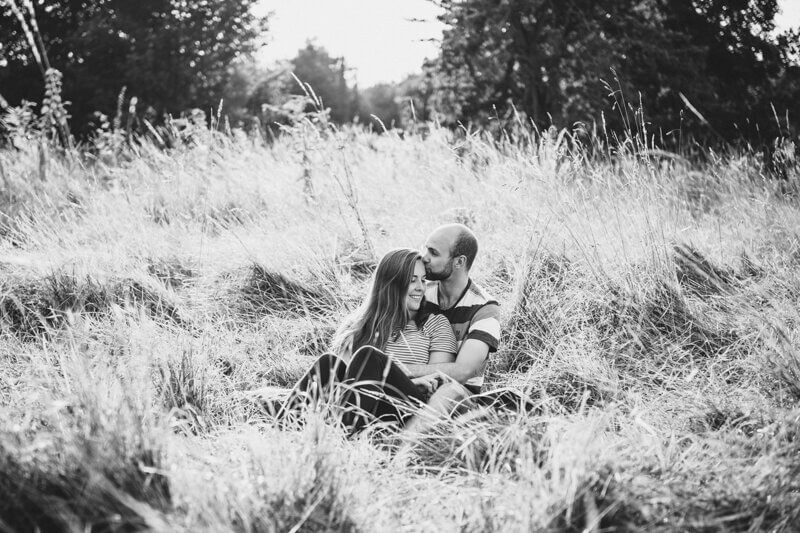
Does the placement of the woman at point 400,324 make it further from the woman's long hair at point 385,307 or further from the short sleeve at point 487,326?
the short sleeve at point 487,326

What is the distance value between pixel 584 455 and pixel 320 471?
2.72 ft

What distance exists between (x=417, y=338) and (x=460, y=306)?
0.30 m

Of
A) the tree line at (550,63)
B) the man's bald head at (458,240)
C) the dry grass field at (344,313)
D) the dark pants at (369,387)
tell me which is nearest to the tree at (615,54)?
the tree line at (550,63)

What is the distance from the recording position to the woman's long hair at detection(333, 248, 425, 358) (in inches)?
122

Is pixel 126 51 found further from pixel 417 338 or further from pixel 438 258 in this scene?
pixel 417 338

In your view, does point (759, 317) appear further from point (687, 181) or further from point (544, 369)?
point (687, 181)

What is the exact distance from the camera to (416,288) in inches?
123

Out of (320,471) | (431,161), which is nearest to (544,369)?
(320,471)

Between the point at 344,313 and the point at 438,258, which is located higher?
the point at 438,258

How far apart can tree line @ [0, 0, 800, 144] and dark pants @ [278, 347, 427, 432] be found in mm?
5557

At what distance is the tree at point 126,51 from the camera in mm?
14711

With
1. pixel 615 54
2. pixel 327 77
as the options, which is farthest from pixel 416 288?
pixel 327 77

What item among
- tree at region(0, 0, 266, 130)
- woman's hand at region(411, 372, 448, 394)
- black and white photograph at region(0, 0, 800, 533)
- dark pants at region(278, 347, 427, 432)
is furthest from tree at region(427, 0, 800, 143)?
tree at region(0, 0, 266, 130)

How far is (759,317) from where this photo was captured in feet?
10.0
